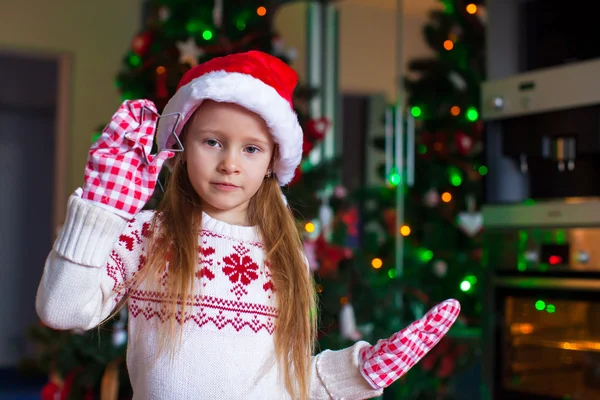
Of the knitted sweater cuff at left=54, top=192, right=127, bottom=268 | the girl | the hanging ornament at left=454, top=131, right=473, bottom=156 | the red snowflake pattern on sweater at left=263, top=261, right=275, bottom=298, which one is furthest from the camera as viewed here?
the hanging ornament at left=454, top=131, right=473, bottom=156

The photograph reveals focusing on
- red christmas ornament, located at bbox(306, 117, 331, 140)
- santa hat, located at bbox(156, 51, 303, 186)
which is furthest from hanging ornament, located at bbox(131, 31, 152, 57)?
santa hat, located at bbox(156, 51, 303, 186)

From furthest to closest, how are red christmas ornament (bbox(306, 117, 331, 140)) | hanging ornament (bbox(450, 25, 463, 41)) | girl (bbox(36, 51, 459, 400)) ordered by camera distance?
1. hanging ornament (bbox(450, 25, 463, 41))
2. red christmas ornament (bbox(306, 117, 331, 140))
3. girl (bbox(36, 51, 459, 400))

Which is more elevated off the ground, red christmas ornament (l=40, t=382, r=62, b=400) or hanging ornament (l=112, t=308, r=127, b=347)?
hanging ornament (l=112, t=308, r=127, b=347)

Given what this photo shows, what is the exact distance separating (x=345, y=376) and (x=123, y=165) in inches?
20.6

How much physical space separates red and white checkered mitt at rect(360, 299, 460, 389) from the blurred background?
26cm

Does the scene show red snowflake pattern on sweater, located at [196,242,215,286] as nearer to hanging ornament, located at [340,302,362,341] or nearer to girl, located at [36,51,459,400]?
girl, located at [36,51,459,400]

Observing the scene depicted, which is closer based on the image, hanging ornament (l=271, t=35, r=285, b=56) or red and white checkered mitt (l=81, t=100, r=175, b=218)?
red and white checkered mitt (l=81, t=100, r=175, b=218)

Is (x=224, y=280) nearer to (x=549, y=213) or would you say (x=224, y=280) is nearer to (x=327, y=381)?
(x=327, y=381)

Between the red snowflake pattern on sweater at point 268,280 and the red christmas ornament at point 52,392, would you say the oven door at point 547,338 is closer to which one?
the red snowflake pattern on sweater at point 268,280

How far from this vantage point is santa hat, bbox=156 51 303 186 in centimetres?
131

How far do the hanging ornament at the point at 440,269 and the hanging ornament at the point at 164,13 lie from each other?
1.57 m

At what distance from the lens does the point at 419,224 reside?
12.5ft

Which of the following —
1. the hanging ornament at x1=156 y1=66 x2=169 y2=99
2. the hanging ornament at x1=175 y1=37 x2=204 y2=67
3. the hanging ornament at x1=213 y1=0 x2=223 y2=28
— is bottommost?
the hanging ornament at x1=156 y1=66 x2=169 y2=99

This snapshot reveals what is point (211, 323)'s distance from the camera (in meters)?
1.29
